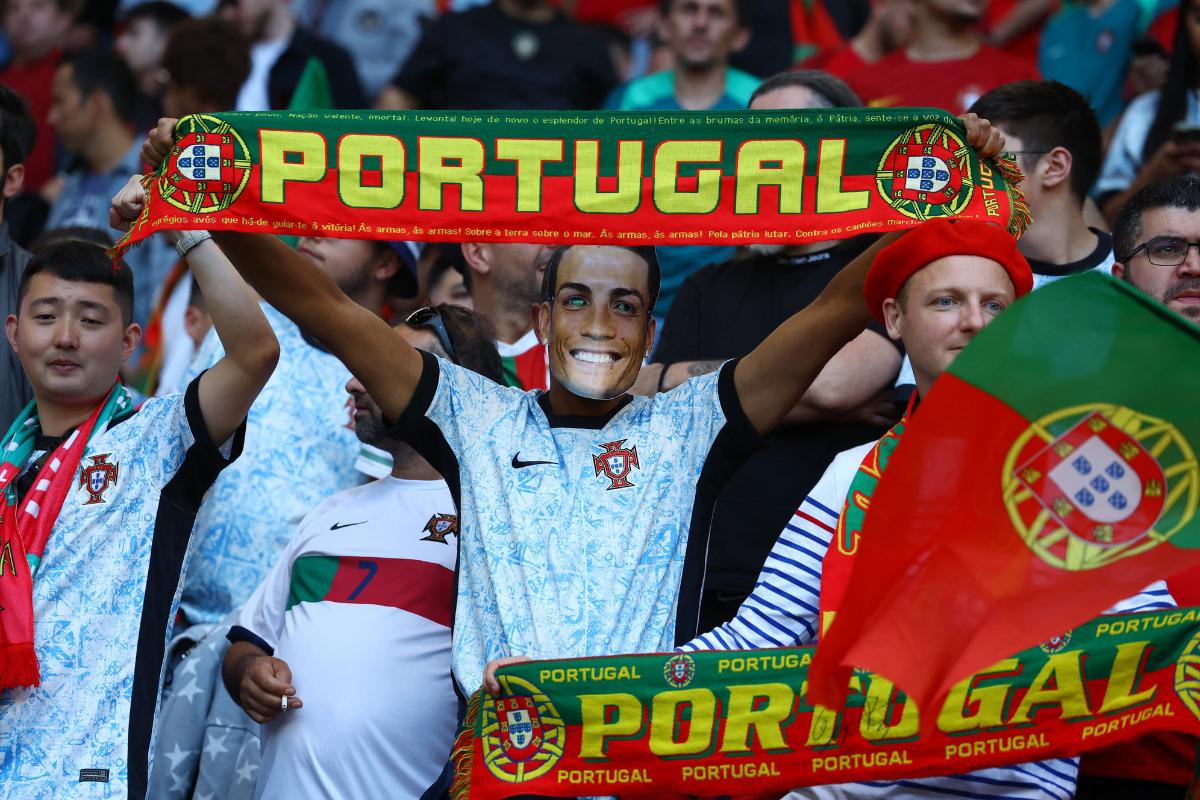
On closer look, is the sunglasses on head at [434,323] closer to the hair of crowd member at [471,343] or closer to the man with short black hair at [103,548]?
the hair of crowd member at [471,343]

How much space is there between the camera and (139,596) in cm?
464

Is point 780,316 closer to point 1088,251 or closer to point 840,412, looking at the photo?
point 840,412

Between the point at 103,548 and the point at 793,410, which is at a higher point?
the point at 793,410

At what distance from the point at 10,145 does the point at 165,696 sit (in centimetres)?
214

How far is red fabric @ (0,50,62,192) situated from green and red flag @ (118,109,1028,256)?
240 inches

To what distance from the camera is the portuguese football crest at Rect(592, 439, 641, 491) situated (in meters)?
4.31

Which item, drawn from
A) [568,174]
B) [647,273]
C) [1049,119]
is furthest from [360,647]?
[1049,119]

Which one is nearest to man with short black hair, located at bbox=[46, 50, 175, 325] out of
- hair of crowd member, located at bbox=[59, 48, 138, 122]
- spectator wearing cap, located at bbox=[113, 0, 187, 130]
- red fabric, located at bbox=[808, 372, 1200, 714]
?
hair of crowd member, located at bbox=[59, 48, 138, 122]

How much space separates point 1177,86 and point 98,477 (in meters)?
4.82

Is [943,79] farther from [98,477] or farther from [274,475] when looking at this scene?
[98,477]

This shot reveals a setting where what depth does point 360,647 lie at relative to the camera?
4.81m

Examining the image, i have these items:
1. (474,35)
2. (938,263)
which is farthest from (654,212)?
(474,35)

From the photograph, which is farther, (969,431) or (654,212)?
(654,212)

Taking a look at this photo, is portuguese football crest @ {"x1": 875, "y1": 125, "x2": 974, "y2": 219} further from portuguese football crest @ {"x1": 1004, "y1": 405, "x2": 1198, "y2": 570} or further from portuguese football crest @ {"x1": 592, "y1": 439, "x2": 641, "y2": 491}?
portuguese football crest @ {"x1": 592, "y1": 439, "x2": 641, "y2": 491}
